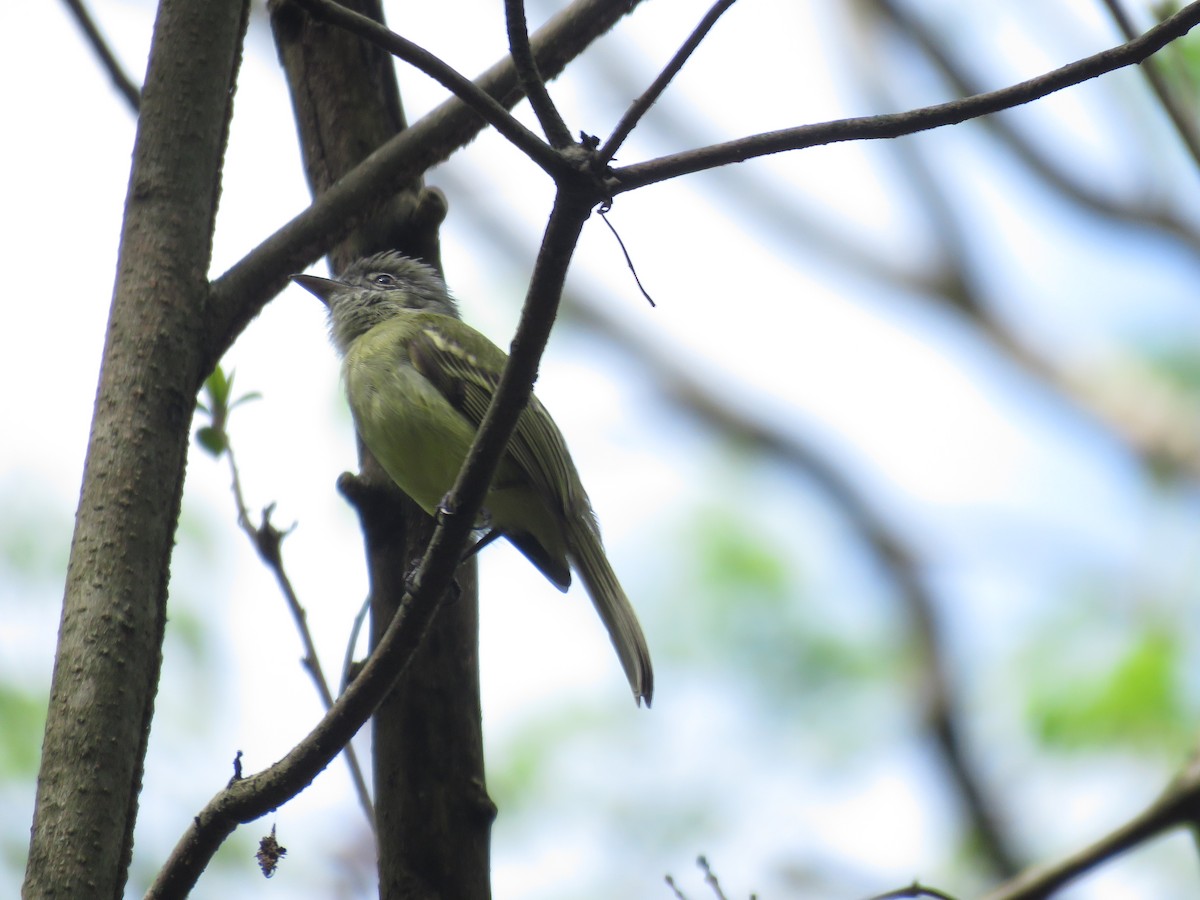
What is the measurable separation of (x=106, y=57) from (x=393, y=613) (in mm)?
1734

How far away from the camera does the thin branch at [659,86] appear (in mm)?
2053

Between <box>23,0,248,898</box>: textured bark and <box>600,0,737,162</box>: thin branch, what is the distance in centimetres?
121

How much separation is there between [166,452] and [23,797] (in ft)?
17.5

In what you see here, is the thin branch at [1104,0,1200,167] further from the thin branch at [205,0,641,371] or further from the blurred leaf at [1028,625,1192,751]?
the blurred leaf at [1028,625,1192,751]

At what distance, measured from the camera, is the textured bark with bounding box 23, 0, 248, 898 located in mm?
2303

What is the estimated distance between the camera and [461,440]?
4223mm

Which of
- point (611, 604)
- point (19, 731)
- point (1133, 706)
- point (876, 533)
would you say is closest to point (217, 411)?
point (611, 604)

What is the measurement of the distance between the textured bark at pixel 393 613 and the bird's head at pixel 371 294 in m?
0.26

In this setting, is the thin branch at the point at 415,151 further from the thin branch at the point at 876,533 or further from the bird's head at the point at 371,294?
the thin branch at the point at 876,533

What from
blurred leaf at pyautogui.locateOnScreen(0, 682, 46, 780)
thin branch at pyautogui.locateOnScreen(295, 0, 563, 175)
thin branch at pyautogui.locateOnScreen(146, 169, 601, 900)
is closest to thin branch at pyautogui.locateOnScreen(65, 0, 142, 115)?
thin branch at pyautogui.locateOnScreen(295, 0, 563, 175)

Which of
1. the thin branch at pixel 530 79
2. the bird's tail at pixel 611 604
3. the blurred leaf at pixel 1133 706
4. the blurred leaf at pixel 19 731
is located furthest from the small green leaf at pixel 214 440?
the blurred leaf at pixel 1133 706

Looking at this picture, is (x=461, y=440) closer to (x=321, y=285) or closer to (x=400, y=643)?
(x=321, y=285)

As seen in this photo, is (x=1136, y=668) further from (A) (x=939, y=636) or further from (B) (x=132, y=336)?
(B) (x=132, y=336)

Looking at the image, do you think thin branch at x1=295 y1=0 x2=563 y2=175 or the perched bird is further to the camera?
the perched bird
